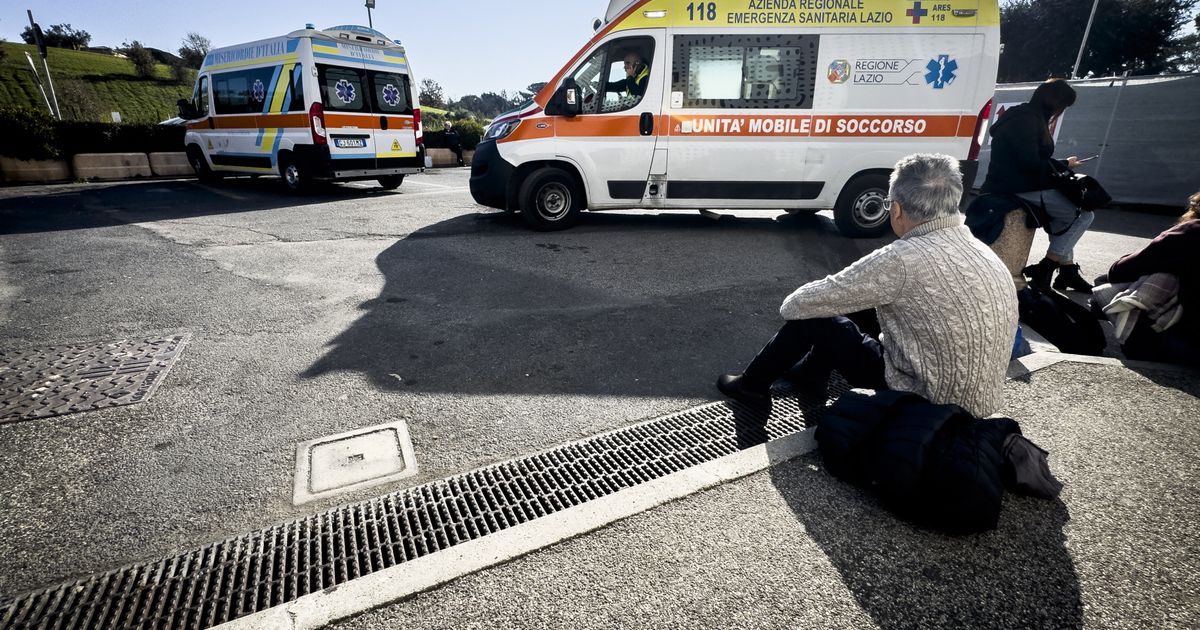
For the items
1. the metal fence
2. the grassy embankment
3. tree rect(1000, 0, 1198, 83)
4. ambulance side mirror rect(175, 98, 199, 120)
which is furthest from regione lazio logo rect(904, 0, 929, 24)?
the grassy embankment

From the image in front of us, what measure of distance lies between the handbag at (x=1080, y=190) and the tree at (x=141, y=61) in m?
65.1

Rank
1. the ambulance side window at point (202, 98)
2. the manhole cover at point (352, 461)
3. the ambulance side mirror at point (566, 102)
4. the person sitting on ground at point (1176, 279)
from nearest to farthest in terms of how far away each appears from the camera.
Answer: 1. the manhole cover at point (352, 461)
2. the person sitting on ground at point (1176, 279)
3. the ambulance side mirror at point (566, 102)
4. the ambulance side window at point (202, 98)

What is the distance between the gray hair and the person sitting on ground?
6.91 ft

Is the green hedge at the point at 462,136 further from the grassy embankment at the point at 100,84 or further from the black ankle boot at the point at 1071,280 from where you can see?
the grassy embankment at the point at 100,84

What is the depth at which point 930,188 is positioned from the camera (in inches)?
88.3

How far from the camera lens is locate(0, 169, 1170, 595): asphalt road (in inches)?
88.4

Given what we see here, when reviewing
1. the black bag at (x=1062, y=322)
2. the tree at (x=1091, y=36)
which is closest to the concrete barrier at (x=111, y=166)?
the black bag at (x=1062, y=322)

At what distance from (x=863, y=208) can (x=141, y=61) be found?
2510 inches

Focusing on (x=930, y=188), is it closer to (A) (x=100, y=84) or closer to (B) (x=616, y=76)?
(B) (x=616, y=76)

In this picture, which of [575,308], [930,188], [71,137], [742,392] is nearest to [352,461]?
[742,392]

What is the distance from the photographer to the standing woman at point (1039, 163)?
4566mm

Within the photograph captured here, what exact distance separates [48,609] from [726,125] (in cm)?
678

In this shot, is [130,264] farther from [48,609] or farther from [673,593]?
[673,593]

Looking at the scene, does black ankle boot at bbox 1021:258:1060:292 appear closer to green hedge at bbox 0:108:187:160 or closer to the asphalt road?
the asphalt road
